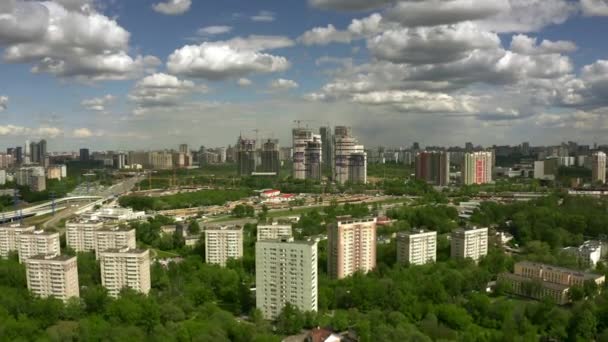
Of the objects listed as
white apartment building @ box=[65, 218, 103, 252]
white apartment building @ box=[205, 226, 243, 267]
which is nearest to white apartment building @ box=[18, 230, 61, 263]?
white apartment building @ box=[65, 218, 103, 252]

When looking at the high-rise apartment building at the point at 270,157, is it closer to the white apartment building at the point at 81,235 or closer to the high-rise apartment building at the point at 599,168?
the high-rise apartment building at the point at 599,168

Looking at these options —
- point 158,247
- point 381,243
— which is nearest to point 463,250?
point 381,243

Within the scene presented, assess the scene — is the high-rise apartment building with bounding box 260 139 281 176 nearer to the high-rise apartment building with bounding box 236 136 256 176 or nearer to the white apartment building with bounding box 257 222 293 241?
the high-rise apartment building with bounding box 236 136 256 176

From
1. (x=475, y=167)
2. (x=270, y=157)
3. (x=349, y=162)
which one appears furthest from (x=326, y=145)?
(x=475, y=167)

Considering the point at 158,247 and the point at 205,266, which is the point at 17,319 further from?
the point at 158,247

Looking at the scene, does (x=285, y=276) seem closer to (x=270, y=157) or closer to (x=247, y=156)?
(x=270, y=157)

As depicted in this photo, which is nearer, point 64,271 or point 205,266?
point 64,271
